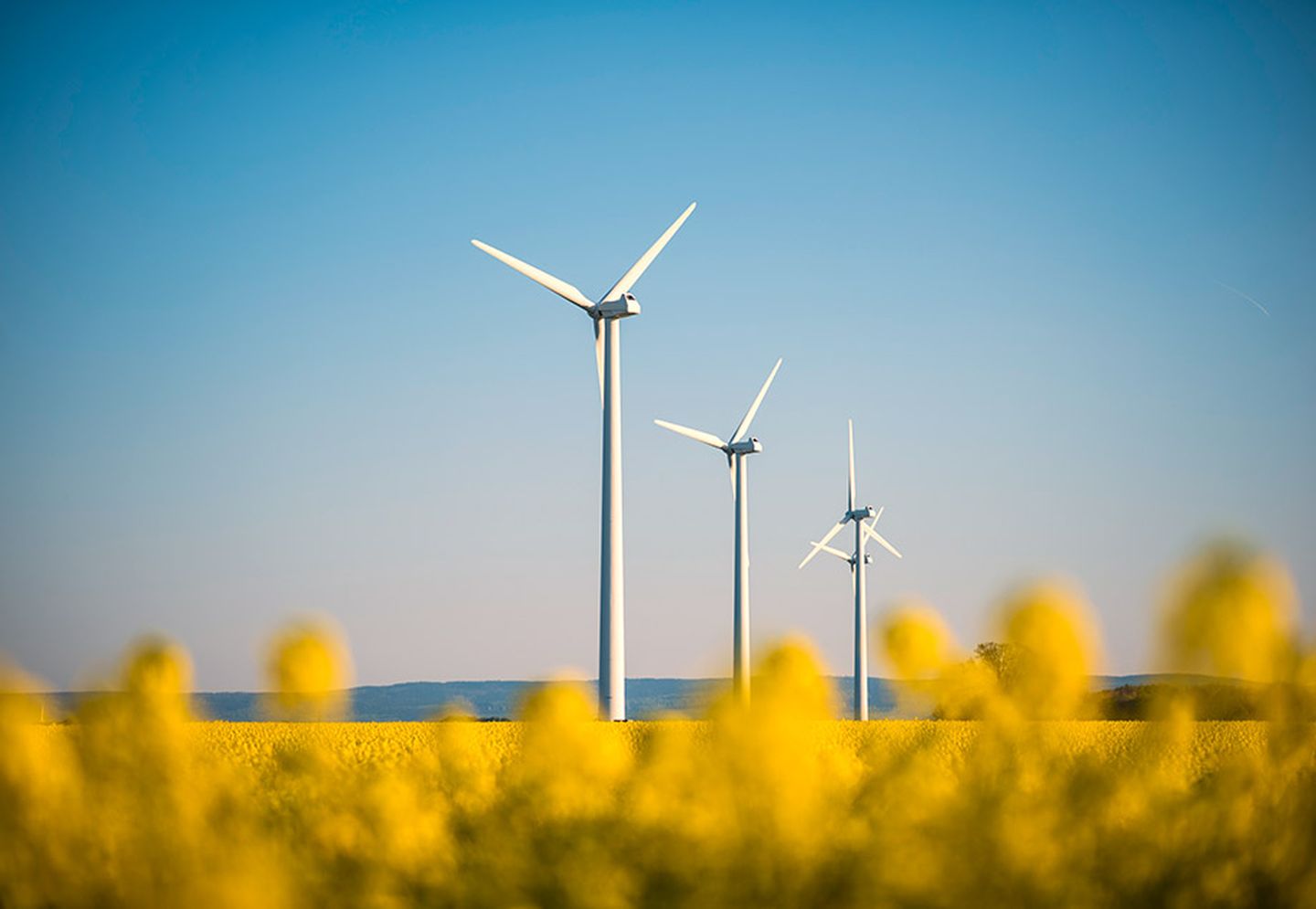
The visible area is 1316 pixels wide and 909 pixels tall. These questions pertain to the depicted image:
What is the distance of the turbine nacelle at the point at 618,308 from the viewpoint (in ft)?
92.3

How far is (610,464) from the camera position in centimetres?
2530

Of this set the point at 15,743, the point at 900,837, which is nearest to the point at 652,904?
the point at 900,837

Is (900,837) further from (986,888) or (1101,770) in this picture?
(1101,770)

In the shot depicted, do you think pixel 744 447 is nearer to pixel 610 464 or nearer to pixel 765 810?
pixel 610 464

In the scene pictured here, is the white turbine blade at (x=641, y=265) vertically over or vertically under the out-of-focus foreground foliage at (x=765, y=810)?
over

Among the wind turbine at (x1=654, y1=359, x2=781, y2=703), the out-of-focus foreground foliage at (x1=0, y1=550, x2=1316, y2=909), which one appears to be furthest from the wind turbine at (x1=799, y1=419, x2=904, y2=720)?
the out-of-focus foreground foliage at (x1=0, y1=550, x2=1316, y2=909)

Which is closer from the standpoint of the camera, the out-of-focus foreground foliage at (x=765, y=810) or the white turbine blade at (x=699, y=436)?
the out-of-focus foreground foliage at (x=765, y=810)

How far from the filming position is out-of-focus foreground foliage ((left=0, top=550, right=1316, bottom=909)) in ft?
13.7

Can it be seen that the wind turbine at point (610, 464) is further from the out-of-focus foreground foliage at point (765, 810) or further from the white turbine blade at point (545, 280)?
the out-of-focus foreground foliage at point (765, 810)

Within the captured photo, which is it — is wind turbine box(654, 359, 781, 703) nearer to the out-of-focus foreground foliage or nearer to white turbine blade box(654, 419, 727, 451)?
white turbine blade box(654, 419, 727, 451)

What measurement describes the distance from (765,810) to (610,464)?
21.1m

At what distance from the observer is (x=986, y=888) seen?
13.5 ft

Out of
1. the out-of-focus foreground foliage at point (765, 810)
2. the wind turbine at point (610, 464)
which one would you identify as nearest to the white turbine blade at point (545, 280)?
the wind turbine at point (610, 464)

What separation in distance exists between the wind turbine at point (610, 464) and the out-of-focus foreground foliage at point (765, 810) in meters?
18.1
